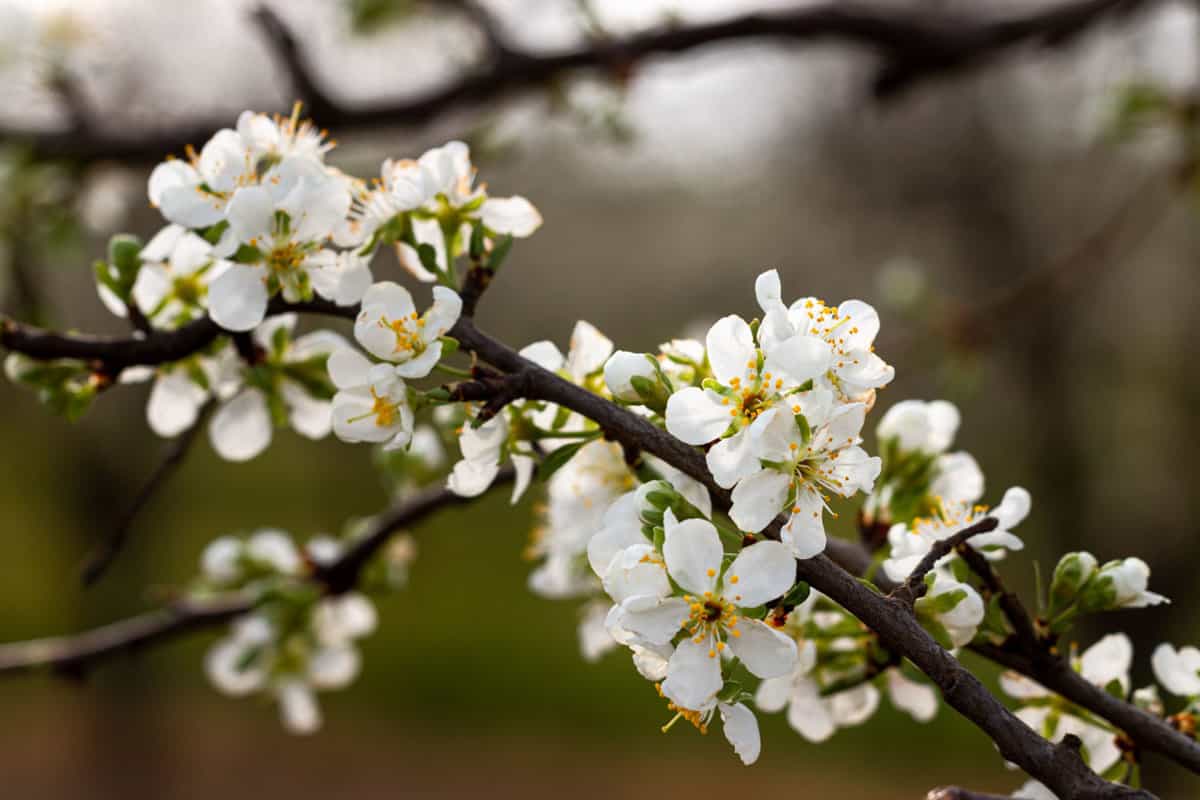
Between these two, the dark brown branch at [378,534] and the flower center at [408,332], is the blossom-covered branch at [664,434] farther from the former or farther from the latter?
the dark brown branch at [378,534]

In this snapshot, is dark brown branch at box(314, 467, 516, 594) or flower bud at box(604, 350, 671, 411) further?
dark brown branch at box(314, 467, 516, 594)

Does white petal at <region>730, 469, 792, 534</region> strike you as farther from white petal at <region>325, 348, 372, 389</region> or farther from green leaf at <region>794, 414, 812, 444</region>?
white petal at <region>325, 348, 372, 389</region>

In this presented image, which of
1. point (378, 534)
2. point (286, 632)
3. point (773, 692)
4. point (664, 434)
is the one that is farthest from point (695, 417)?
point (286, 632)

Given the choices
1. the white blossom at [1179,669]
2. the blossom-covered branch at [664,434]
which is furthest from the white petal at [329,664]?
the white blossom at [1179,669]

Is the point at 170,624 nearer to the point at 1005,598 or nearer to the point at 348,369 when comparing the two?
the point at 348,369

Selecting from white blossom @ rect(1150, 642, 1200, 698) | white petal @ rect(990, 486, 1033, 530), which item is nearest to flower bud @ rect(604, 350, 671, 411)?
white petal @ rect(990, 486, 1033, 530)

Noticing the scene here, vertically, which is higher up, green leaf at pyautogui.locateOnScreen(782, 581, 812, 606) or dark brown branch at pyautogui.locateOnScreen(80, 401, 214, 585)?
green leaf at pyautogui.locateOnScreen(782, 581, 812, 606)

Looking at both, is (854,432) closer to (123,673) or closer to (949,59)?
(949,59)
